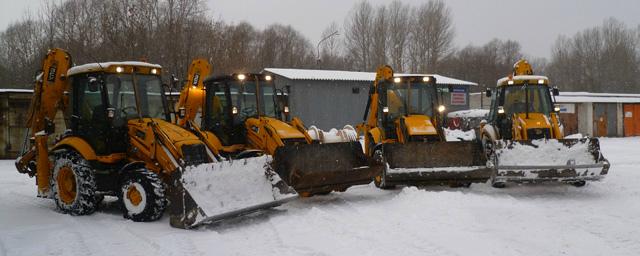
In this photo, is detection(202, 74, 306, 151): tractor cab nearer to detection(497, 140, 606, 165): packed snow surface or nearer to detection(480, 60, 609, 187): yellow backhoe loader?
detection(480, 60, 609, 187): yellow backhoe loader

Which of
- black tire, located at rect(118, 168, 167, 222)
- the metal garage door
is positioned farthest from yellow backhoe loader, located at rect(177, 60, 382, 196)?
the metal garage door

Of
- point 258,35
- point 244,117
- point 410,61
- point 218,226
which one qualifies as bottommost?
point 218,226

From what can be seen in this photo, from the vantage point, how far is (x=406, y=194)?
32.3ft

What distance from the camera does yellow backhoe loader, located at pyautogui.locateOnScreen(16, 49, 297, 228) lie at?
804 cm

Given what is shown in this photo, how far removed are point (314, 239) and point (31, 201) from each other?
659 centimetres

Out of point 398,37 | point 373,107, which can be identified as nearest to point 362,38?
point 398,37

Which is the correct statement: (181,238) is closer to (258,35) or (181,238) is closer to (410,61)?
(410,61)

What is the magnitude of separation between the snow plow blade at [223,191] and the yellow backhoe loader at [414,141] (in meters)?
2.61

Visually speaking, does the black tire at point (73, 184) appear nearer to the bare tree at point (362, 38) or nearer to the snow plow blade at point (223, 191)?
the snow plow blade at point (223, 191)

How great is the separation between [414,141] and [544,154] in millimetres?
2462

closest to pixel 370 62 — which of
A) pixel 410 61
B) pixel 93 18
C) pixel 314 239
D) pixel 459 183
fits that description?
pixel 410 61

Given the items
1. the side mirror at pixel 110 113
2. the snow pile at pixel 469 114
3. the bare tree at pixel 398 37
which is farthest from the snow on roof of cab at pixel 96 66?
the bare tree at pixel 398 37

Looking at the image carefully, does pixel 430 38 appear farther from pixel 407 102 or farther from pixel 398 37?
pixel 407 102

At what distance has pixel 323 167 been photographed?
10.1 meters
